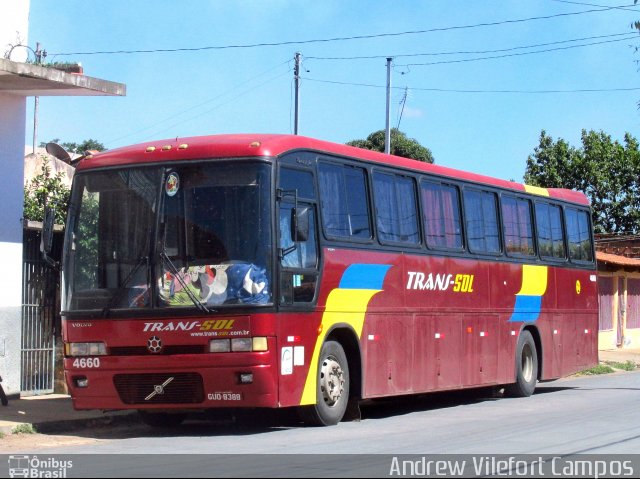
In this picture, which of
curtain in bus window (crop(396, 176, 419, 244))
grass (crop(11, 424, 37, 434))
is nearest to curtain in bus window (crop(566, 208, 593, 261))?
curtain in bus window (crop(396, 176, 419, 244))

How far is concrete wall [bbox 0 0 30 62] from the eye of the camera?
16.7m

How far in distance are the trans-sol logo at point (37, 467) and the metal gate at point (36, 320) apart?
6074 millimetres

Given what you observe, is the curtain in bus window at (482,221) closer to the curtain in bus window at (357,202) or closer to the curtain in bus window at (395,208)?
the curtain in bus window at (395,208)

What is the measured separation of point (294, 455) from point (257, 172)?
3.61m

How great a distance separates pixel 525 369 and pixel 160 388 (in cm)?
882

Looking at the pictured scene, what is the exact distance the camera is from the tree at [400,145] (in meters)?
52.7

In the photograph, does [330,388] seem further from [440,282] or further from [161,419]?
[440,282]

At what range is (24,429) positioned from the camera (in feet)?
43.1

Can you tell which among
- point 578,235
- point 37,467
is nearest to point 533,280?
Answer: point 578,235

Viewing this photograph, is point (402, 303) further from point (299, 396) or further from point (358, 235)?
point (299, 396)

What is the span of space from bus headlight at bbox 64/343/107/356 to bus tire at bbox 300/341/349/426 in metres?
2.56

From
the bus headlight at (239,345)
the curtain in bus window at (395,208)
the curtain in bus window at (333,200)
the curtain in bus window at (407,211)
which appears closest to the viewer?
the bus headlight at (239,345)

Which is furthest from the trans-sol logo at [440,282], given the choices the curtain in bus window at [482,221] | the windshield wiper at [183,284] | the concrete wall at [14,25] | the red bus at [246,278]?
the concrete wall at [14,25]

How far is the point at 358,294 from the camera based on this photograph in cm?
1442
